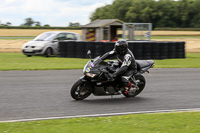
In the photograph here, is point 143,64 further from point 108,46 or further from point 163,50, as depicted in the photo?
point 163,50

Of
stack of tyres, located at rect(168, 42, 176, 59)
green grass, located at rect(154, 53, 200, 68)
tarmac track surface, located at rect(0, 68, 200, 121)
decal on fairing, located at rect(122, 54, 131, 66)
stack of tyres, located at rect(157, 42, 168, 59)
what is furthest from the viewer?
stack of tyres, located at rect(168, 42, 176, 59)

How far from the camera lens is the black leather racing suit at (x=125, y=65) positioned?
787cm

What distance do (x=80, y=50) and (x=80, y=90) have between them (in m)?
10.9

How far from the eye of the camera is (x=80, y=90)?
7.93 meters

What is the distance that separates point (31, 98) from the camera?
8172 mm

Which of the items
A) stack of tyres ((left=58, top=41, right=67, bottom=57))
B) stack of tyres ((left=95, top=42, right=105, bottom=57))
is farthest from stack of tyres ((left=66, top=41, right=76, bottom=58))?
stack of tyres ((left=95, top=42, right=105, bottom=57))

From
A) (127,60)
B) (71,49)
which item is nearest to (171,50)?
(71,49)

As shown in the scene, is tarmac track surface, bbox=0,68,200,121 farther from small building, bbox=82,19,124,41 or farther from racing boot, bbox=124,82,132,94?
small building, bbox=82,19,124,41

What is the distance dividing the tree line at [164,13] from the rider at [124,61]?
252 ft

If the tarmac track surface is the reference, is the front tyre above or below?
above

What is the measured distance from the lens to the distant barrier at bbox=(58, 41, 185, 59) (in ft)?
59.6

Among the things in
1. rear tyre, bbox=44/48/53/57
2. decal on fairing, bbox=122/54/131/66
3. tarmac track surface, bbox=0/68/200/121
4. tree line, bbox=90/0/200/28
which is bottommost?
tarmac track surface, bbox=0/68/200/121

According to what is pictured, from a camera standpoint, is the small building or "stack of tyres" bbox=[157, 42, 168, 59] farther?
the small building

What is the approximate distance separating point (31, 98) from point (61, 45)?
11057 mm
